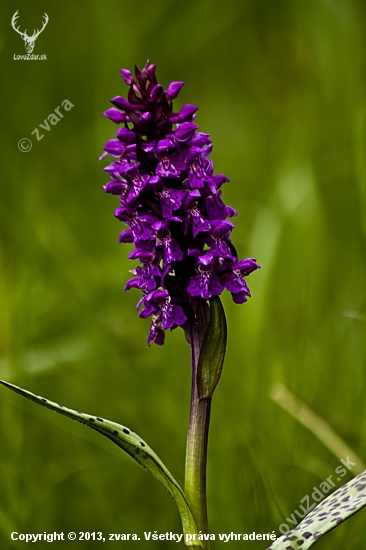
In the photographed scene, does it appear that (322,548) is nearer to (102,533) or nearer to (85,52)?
(102,533)

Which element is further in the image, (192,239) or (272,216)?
(272,216)

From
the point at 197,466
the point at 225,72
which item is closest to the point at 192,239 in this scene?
the point at 197,466

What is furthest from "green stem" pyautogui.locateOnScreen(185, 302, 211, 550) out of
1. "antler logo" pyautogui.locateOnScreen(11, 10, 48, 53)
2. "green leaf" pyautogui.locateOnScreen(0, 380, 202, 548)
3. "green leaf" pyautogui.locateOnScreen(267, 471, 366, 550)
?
"antler logo" pyautogui.locateOnScreen(11, 10, 48, 53)

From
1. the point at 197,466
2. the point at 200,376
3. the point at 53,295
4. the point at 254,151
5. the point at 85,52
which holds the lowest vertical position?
the point at 197,466

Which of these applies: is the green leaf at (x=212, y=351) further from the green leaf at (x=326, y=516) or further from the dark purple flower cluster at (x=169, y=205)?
the green leaf at (x=326, y=516)

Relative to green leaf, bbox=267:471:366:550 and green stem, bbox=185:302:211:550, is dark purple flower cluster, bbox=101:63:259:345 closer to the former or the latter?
green stem, bbox=185:302:211:550

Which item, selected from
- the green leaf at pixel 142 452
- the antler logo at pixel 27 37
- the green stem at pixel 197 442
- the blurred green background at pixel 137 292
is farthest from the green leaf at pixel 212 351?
the antler logo at pixel 27 37
